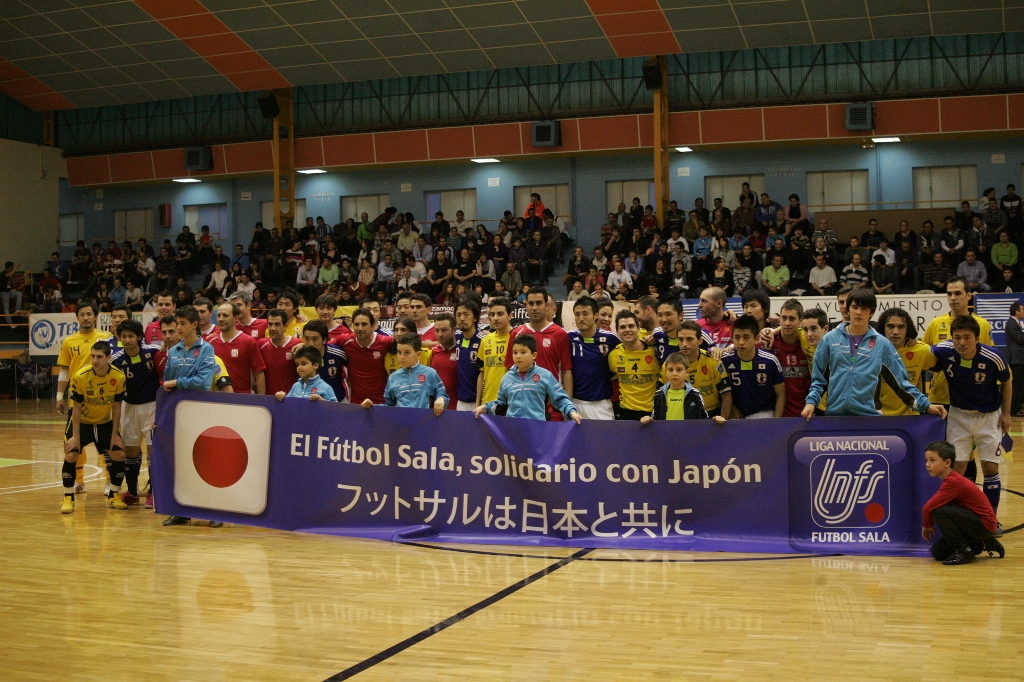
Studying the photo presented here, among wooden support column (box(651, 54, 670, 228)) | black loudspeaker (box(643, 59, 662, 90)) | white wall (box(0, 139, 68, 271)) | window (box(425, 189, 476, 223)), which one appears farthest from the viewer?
white wall (box(0, 139, 68, 271))

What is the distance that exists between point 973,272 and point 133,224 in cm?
2928

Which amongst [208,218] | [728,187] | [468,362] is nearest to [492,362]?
[468,362]

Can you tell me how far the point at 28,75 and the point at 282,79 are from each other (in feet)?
29.6

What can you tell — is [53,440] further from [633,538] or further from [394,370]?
[633,538]

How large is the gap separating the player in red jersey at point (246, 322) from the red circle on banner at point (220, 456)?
1604mm

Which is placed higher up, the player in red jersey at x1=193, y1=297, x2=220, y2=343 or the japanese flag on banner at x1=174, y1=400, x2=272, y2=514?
the player in red jersey at x1=193, y1=297, x2=220, y2=343

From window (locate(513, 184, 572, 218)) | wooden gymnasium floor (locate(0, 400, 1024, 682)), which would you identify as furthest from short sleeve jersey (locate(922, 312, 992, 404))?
window (locate(513, 184, 572, 218))

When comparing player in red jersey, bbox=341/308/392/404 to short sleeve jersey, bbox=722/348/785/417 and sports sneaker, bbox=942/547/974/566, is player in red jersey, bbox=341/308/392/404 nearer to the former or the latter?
short sleeve jersey, bbox=722/348/785/417

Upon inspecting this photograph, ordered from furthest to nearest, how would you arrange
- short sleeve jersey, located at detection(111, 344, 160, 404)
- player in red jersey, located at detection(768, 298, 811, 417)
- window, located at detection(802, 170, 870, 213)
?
window, located at detection(802, 170, 870, 213)
short sleeve jersey, located at detection(111, 344, 160, 404)
player in red jersey, located at detection(768, 298, 811, 417)

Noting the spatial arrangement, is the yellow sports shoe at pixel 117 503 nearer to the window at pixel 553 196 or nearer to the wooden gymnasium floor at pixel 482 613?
the wooden gymnasium floor at pixel 482 613

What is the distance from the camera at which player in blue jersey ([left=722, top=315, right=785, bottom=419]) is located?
884 centimetres

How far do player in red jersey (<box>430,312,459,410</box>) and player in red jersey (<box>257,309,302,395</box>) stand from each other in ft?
4.86

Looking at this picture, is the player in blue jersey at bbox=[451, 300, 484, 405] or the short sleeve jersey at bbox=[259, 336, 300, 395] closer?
the player in blue jersey at bbox=[451, 300, 484, 405]

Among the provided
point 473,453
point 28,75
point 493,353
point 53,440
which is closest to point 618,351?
point 493,353
